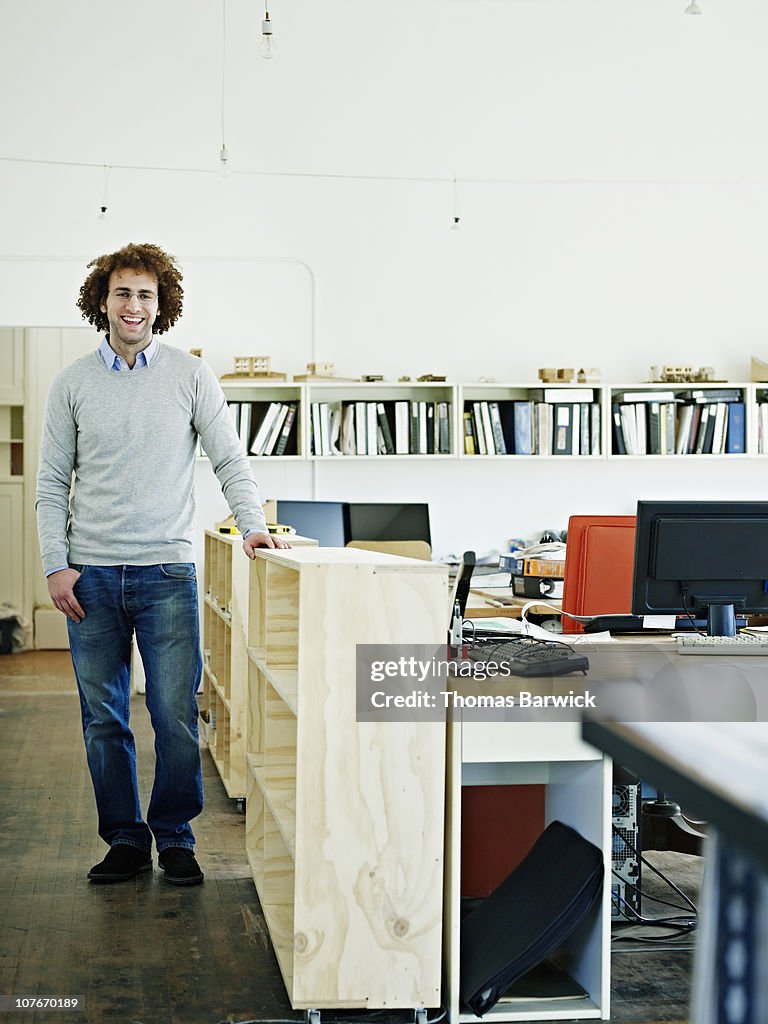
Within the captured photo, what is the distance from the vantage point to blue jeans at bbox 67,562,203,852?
10.2 feet

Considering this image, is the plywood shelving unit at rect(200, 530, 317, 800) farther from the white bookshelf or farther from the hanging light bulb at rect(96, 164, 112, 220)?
the hanging light bulb at rect(96, 164, 112, 220)

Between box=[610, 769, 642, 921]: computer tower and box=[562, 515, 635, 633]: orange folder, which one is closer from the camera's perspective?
box=[610, 769, 642, 921]: computer tower

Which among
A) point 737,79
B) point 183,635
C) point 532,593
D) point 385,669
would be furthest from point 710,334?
point 385,669

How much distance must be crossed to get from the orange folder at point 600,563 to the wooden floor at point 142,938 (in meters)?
1.15

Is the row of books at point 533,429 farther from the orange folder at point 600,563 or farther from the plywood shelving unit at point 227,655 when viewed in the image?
the orange folder at point 600,563

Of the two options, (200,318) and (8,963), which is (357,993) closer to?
(8,963)

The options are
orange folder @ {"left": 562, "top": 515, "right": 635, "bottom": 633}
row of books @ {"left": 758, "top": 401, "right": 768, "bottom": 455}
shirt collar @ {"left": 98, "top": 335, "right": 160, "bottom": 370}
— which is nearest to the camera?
shirt collar @ {"left": 98, "top": 335, "right": 160, "bottom": 370}

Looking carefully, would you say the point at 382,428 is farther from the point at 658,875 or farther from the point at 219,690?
the point at 658,875

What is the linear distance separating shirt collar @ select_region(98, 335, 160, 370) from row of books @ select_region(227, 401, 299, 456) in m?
3.32

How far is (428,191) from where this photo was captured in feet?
23.0

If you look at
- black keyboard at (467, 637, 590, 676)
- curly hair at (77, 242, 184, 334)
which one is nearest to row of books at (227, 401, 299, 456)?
curly hair at (77, 242, 184, 334)

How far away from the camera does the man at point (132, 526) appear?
3.10 m

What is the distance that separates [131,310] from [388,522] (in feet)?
10.8

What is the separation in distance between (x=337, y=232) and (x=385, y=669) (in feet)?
16.6
